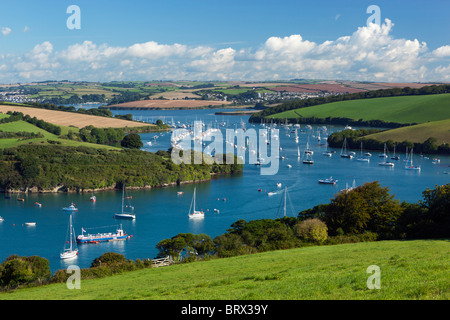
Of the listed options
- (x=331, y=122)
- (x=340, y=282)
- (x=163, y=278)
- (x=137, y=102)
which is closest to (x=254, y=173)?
(x=163, y=278)

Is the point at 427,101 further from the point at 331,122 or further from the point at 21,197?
the point at 21,197

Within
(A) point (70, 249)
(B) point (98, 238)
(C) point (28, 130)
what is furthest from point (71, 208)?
(C) point (28, 130)

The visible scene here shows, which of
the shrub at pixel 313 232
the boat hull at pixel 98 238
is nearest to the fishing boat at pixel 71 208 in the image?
the boat hull at pixel 98 238

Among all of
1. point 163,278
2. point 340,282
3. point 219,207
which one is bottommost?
point 219,207

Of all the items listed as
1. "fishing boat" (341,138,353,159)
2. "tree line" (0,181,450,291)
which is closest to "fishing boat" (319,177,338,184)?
"fishing boat" (341,138,353,159)

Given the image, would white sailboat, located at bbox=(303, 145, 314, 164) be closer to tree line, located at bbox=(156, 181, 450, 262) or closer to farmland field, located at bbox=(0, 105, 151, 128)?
tree line, located at bbox=(156, 181, 450, 262)

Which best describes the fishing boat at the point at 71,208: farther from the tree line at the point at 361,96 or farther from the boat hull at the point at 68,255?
the tree line at the point at 361,96
